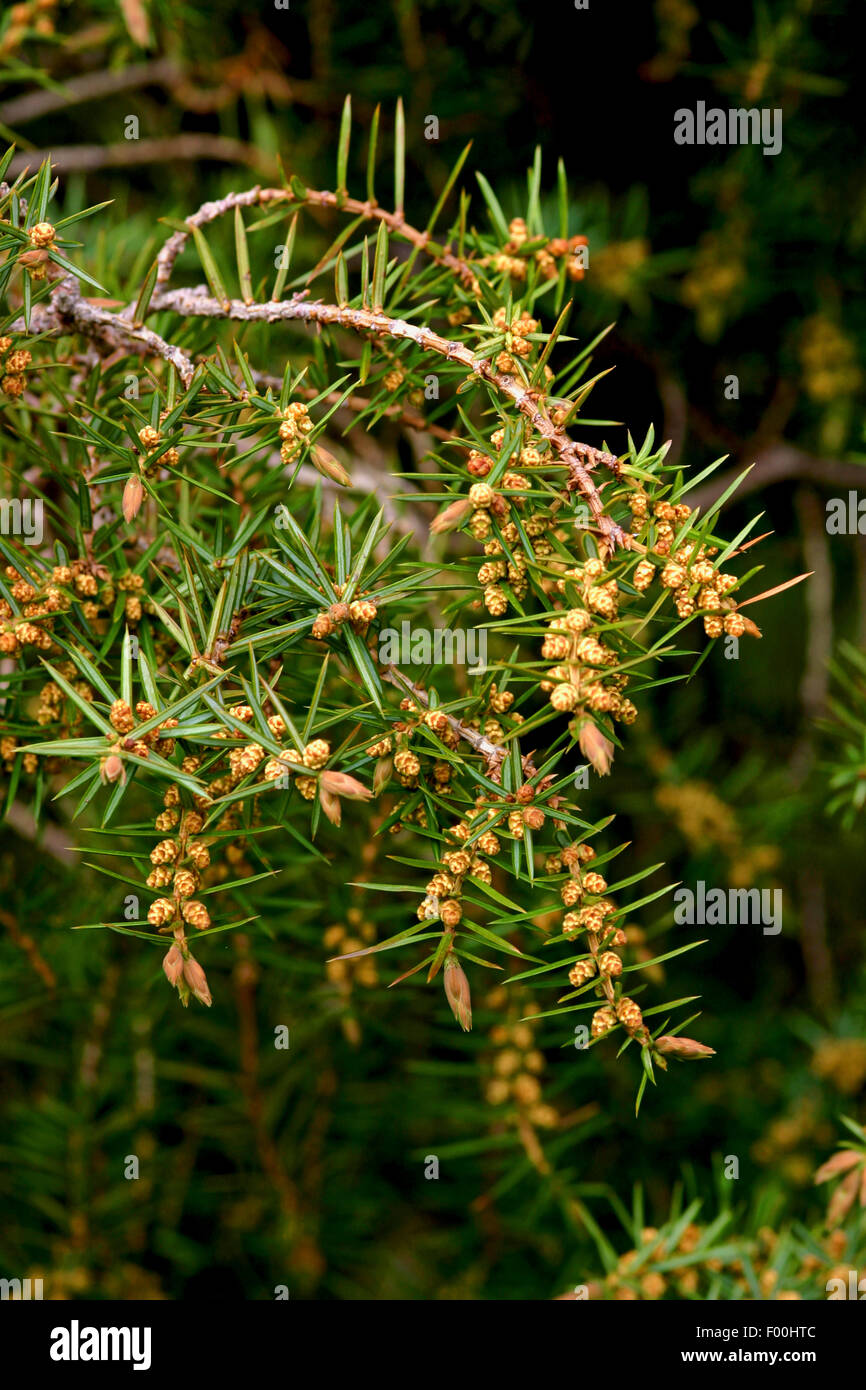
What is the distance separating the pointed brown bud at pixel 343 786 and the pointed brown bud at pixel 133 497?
156 mm

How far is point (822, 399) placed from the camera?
113cm

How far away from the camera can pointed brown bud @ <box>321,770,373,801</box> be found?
38 centimetres

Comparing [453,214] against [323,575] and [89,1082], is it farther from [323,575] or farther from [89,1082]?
[89,1082]

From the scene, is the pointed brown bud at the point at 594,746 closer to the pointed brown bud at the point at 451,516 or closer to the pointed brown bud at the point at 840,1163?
the pointed brown bud at the point at 451,516

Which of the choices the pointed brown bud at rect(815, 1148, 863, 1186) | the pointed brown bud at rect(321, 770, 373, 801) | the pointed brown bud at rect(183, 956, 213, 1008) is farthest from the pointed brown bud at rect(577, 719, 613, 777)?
the pointed brown bud at rect(815, 1148, 863, 1186)

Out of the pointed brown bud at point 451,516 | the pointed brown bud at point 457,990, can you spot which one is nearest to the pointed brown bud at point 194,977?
the pointed brown bud at point 457,990

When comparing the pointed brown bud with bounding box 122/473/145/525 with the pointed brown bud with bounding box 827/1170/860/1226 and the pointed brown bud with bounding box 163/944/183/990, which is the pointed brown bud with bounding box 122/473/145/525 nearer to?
the pointed brown bud with bounding box 163/944/183/990

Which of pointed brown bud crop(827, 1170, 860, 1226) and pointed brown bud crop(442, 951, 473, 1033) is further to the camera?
pointed brown bud crop(827, 1170, 860, 1226)

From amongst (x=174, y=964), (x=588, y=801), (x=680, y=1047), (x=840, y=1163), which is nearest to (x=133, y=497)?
(x=174, y=964)

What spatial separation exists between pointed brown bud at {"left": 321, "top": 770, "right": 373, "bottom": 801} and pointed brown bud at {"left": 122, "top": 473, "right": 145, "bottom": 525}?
156 millimetres

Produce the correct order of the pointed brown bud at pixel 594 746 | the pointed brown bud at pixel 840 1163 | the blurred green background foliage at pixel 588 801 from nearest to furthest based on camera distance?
1. the pointed brown bud at pixel 594 746
2. the pointed brown bud at pixel 840 1163
3. the blurred green background foliage at pixel 588 801

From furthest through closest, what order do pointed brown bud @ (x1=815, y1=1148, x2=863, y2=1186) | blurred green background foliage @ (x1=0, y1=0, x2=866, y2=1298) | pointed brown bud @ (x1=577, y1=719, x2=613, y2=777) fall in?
blurred green background foliage @ (x1=0, y1=0, x2=866, y2=1298) → pointed brown bud @ (x1=815, y1=1148, x2=863, y2=1186) → pointed brown bud @ (x1=577, y1=719, x2=613, y2=777)

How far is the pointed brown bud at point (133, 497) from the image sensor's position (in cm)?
44
